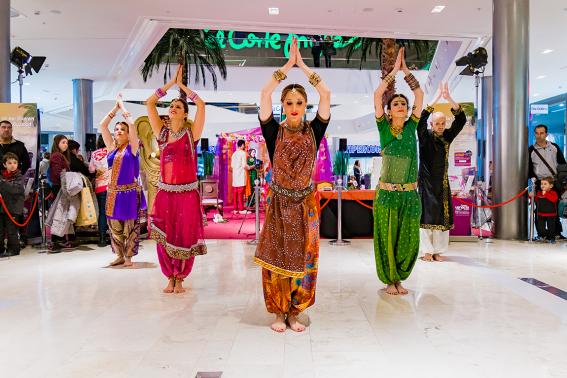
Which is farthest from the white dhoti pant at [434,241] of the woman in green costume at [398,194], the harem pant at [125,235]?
the harem pant at [125,235]

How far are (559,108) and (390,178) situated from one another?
1666 cm

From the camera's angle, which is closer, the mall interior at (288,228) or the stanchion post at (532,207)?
the mall interior at (288,228)

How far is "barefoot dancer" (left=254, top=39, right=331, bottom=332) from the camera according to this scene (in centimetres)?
305

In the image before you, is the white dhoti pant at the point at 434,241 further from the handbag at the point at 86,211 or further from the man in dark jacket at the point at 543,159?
the handbag at the point at 86,211

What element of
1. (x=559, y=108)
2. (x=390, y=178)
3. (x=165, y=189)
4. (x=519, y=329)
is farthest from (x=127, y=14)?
(x=559, y=108)

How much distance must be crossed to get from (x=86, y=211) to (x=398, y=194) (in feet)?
15.4

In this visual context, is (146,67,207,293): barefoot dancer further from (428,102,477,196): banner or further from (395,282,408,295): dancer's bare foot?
(428,102,477,196): banner

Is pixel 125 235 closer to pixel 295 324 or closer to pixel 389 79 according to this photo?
pixel 295 324

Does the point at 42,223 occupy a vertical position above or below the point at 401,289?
A: above

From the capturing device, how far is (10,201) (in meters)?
6.44

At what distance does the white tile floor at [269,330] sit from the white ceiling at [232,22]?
5442 mm

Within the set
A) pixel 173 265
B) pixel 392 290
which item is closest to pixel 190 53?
pixel 173 265

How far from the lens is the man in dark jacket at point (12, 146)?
691cm

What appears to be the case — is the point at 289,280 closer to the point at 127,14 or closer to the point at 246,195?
the point at 127,14
